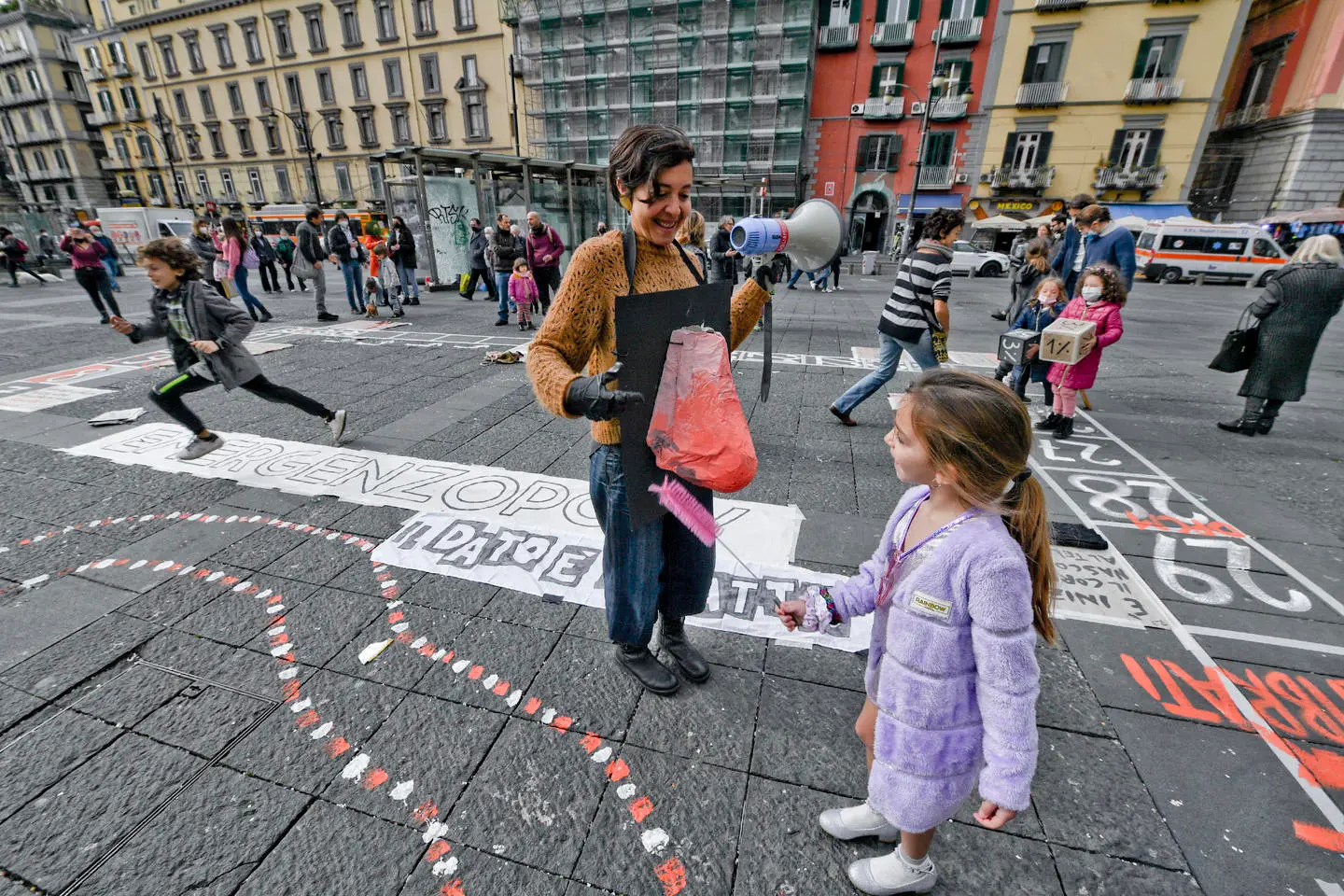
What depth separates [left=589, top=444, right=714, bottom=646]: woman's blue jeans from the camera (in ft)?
6.44

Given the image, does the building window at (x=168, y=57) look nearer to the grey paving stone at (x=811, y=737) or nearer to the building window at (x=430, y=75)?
the building window at (x=430, y=75)

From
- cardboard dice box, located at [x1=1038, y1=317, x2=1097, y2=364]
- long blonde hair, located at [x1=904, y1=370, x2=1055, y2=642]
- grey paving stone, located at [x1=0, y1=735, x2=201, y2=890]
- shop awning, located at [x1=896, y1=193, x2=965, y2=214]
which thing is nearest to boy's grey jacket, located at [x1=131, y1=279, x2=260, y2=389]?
grey paving stone, located at [x1=0, y1=735, x2=201, y2=890]

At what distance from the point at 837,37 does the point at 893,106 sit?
4.70m

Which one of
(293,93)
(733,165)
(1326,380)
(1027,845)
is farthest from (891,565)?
(293,93)

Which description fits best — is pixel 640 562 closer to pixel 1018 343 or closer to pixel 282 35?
pixel 1018 343

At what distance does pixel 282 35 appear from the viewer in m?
39.5

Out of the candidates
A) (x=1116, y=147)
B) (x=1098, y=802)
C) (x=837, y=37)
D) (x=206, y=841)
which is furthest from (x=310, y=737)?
(x=837, y=37)

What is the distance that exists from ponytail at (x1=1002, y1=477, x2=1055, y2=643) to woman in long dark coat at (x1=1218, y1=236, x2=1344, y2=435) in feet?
18.4

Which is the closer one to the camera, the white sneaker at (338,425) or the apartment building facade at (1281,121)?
the white sneaker at (338,425)

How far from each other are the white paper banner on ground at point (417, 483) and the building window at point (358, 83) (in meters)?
44.3

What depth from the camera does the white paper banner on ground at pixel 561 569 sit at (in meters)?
2.70

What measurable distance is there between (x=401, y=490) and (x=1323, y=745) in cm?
471

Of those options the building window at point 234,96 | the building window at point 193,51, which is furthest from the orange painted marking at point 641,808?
the building window at point 193,51

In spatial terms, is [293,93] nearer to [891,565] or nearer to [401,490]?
[401,490]
